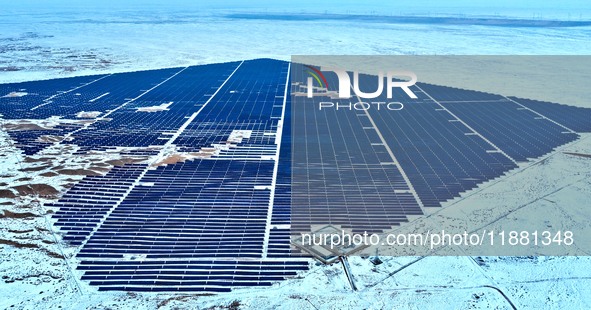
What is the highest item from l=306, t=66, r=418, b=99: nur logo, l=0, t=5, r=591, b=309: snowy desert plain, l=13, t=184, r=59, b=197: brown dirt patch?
l=13, t=184, r=59, b=197: brown dirt patch

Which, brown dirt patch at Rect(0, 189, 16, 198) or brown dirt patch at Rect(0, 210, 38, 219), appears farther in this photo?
brown dirt patch at Rect(0, 189, 16, 198)

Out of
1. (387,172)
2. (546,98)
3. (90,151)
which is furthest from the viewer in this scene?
(546,98)

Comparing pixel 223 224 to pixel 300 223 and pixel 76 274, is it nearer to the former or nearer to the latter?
pixel 300 223

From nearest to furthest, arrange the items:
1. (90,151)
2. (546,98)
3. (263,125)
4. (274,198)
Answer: (274,198), (90,151), (263,125), (546,98)

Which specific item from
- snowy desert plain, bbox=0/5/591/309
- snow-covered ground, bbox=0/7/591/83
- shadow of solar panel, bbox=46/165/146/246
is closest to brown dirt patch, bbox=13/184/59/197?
snowy desert plain, bbox=0/5/591/309

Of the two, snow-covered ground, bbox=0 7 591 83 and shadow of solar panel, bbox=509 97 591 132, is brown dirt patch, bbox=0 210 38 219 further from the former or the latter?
snow-covered ground, bbox=0 7 591 83

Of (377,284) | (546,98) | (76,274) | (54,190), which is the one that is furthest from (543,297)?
(546,98)

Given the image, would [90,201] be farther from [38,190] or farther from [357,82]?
[357,82]
